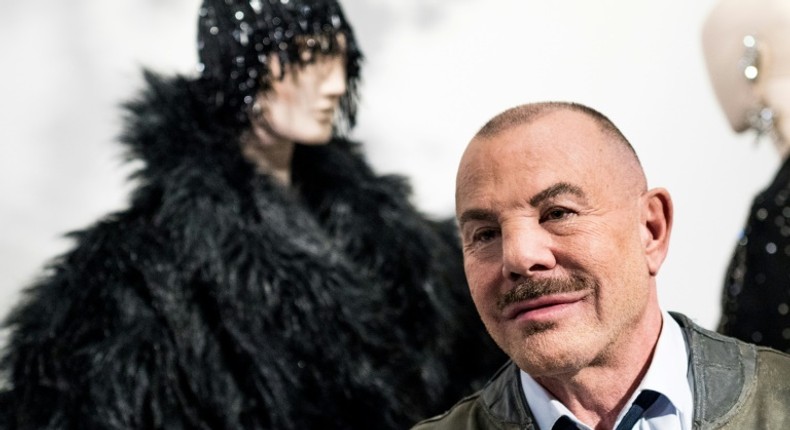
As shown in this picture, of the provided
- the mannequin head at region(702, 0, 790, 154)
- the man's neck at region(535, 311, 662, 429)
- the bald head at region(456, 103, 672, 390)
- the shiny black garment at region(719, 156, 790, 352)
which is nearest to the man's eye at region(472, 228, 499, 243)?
the bald head at region(456, 103, 672, 390)

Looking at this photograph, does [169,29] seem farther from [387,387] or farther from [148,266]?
[387,387]

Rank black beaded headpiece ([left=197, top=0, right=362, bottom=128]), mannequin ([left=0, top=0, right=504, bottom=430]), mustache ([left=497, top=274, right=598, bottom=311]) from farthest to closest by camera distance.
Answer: black beaded headpiece ([left=197, top=0, right=362, bottom=128]) < mannequin ([left=0, top=0, right=504, bottom=430]) < mustache ([left=497, top=274, right=598, bottom=311])

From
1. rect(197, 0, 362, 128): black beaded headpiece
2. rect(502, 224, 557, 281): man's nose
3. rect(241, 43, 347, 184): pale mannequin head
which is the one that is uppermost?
rect(197, 0, 362, 128): black beaded headpiece

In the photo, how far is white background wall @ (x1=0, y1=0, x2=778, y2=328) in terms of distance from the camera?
74.2 inches

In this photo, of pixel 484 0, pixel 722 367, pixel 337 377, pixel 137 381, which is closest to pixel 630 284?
pixel 722 367

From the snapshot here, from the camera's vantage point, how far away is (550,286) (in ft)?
3.40

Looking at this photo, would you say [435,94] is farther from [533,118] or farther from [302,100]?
[533,118]

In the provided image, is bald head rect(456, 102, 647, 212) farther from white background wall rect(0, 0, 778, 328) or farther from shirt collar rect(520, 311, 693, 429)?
white background wall rect(0, 0, 778, 328)

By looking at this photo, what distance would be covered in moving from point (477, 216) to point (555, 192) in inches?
3.5

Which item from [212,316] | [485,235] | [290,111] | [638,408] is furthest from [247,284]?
[638,408]

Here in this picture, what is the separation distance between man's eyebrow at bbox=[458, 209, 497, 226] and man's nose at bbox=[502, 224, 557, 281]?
3 cm

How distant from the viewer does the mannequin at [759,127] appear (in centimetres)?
162

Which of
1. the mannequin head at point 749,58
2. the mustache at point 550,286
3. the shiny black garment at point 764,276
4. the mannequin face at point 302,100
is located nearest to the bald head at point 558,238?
the mustache at point 550,286

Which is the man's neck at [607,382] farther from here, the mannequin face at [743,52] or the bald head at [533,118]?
the mannequin face at [743,52]
